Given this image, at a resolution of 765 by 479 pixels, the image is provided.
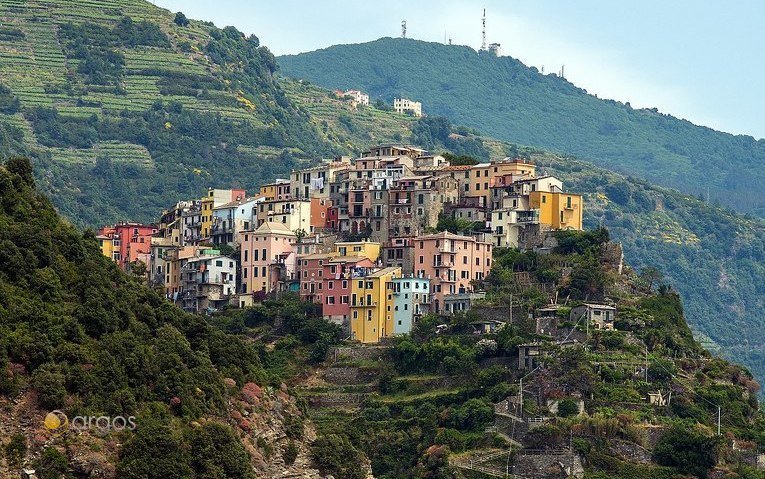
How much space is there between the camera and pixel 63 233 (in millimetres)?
58969

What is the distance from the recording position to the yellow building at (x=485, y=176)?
348ft

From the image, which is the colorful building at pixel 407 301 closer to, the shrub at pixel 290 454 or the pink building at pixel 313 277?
the pink building at pixel 313 277

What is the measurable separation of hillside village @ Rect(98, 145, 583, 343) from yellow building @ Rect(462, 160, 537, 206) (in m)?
0.08

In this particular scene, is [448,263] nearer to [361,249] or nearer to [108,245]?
[361,249]

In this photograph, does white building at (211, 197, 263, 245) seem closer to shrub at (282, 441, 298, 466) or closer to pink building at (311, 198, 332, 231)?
pink building at (311, 198, 332, 231)

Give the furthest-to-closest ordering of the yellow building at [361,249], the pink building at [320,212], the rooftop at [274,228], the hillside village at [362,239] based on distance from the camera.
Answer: the pink building at [320,212] → the rooftop at [274,228] → the yellow building at [361,249] → the hillside village at [362,239]

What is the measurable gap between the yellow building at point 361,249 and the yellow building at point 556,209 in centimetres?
780

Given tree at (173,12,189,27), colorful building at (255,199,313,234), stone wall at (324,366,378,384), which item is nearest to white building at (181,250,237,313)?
colorful building at (255,199,313,234)

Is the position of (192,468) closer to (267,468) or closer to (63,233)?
(267,468)

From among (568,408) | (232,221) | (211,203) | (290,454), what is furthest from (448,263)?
(290,454)

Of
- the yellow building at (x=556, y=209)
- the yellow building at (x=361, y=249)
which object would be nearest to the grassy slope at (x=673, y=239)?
the yellow building at (x=556, y=209)

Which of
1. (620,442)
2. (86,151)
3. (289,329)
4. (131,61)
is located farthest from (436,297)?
(131,61)

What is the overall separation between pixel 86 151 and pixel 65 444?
121611 mm

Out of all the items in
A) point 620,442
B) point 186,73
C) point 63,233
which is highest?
point 186,73
